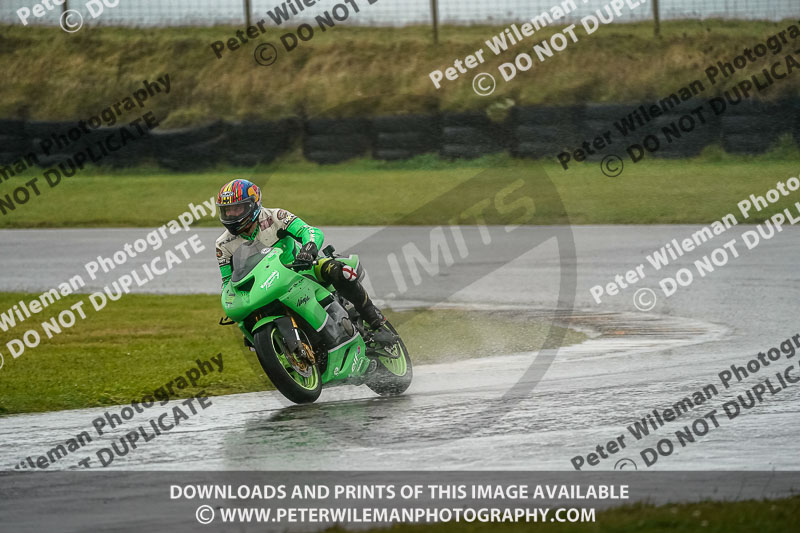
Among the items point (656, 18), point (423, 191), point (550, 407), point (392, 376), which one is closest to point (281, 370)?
point (392, 376)

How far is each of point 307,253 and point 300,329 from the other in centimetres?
57

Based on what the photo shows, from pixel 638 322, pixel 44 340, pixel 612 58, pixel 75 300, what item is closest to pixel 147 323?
pixel 44 340

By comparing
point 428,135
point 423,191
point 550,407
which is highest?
point 428,135

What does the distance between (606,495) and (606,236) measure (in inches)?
546

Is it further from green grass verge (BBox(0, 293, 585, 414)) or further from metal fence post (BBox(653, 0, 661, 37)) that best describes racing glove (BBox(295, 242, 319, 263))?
metal fence post (BBox(653, 0, 661, 37))

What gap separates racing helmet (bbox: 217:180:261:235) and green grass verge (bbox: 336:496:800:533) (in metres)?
3.60

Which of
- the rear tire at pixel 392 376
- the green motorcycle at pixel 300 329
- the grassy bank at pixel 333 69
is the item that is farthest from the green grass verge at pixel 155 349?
the grassy bank at pixel 333 69

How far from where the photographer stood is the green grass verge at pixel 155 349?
33.8ft

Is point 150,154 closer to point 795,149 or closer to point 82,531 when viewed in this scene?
point 795,149

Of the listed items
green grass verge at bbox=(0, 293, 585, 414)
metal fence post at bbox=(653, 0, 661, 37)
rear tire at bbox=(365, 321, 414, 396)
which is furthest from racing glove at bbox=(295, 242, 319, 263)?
metal fence post at bbox=(653, 0, 661, 37)

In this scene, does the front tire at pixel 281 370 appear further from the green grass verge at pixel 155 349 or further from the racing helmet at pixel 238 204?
the green grass verge at pixel 155 349

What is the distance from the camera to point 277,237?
29.8ft

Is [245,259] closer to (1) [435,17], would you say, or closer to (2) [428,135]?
(2) [428,135]

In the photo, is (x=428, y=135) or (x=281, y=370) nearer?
(x=281, y=370)
